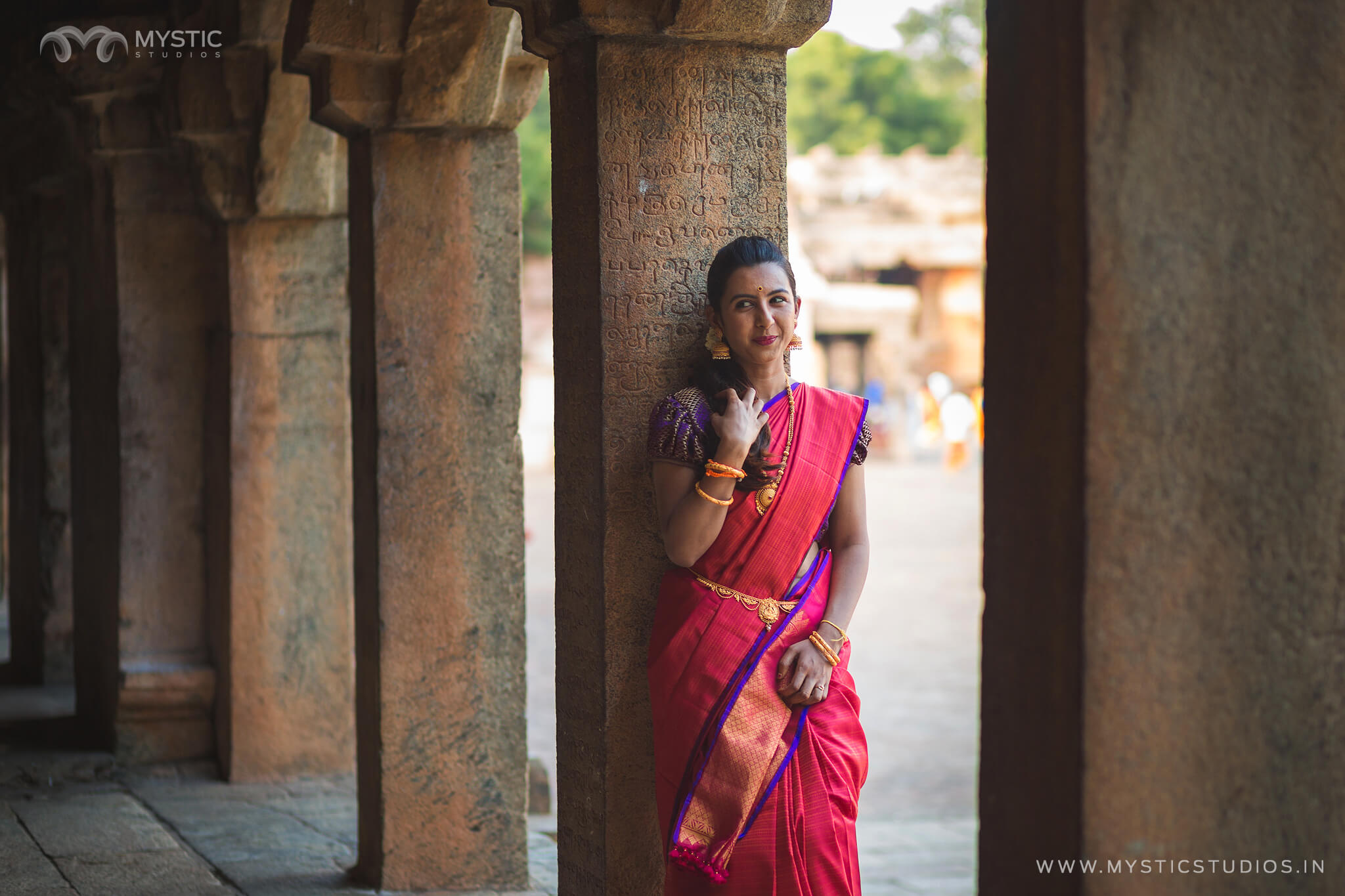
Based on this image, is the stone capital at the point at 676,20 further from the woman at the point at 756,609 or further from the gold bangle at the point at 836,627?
the gold bangle at the point at 836,627

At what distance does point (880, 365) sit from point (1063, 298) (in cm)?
2699

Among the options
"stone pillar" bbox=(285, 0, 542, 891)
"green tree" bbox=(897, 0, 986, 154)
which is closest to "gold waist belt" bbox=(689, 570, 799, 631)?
"stone pillar" bbox=(285, 0, 542, 891)

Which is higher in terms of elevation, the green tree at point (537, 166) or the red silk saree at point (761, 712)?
the green tree at point (537, 166)

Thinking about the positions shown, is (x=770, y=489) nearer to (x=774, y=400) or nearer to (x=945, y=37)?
(x=774, y=400)

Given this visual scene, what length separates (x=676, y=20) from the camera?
8.32 feet

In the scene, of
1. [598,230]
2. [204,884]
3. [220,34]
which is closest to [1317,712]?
[598,230]

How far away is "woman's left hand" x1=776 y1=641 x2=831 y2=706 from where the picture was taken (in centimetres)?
237

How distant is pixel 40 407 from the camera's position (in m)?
7.40

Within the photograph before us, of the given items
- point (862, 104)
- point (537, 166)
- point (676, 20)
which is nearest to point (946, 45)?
point (862, 104)

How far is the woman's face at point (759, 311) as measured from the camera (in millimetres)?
2387

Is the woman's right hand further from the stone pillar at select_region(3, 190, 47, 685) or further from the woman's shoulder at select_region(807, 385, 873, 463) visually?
the stone pillar at select_region(3, 190, 47, 685)

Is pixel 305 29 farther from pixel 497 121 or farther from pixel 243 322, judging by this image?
pixel 243 322

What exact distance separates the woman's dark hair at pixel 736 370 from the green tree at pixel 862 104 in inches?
1433

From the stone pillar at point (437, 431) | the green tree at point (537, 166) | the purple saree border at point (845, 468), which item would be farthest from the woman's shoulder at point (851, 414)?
the green tree at point (537, 166)
